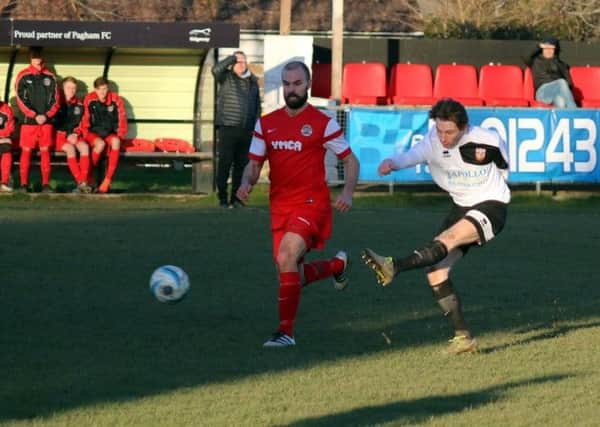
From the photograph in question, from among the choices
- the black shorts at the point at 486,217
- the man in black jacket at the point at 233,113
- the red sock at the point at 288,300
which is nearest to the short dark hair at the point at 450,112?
the black shorts at the point at 486,217

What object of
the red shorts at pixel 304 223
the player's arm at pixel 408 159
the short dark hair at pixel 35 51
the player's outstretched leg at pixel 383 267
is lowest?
the player's outstretched leg at pixel 383 267

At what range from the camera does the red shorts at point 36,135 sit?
22297 millimetres

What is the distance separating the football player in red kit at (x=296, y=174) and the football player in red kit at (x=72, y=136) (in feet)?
40.5

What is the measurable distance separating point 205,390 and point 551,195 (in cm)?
1629

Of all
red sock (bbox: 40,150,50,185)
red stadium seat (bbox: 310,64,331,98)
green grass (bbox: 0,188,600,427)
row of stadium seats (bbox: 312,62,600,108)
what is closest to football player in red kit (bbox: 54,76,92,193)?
red sock (bbox: 40,150,50,185)

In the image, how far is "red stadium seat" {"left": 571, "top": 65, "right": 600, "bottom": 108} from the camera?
27.8m

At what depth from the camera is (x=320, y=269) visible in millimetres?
10688

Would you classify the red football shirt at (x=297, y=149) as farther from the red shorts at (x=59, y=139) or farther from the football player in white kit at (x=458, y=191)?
the red shorts at (x=59, y=139)

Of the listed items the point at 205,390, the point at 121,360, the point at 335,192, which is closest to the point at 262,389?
the point at 205,390

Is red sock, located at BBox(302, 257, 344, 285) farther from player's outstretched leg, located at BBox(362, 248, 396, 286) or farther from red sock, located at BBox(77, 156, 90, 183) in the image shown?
red sock, located at BBox(77, 156, 90, 183)

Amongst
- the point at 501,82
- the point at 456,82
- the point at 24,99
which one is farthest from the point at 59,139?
the point at 501,82

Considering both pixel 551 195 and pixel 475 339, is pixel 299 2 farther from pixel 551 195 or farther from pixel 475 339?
pixel 475 339

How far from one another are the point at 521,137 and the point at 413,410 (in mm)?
15955

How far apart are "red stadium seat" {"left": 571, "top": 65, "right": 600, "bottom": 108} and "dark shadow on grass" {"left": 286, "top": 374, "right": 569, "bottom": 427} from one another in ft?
65.4
